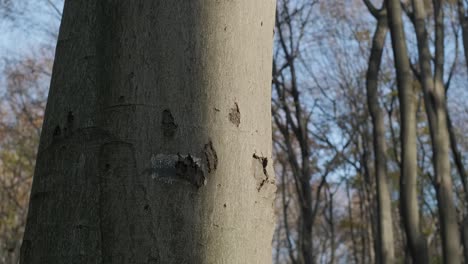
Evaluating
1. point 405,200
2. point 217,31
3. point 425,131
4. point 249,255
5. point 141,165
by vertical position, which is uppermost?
point 425,131

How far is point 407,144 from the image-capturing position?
7.36m

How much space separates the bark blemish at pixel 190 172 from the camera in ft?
4.25

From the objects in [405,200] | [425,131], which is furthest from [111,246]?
[425,131]

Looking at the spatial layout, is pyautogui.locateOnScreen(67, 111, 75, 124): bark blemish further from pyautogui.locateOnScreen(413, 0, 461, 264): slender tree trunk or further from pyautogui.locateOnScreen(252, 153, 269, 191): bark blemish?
pyautogui.locateOnScreen(413, 0, 461, 264): slender tree trunk

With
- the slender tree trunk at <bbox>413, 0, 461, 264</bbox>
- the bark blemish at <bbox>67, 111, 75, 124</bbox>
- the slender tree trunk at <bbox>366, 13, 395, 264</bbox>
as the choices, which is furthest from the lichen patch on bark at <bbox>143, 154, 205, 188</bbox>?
the slender tree trunk at <bbox>366, 13, 395, 264</bbox>

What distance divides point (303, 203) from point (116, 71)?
36.1 ft

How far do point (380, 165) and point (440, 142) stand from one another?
0.94 meters

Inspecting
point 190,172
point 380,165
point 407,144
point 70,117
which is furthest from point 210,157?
point 380,165

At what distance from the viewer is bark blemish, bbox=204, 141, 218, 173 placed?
1.31m

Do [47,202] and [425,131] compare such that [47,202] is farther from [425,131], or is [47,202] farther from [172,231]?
[425,131]

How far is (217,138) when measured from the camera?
4.37 feet

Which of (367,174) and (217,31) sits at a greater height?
(367,174)

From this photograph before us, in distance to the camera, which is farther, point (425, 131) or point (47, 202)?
point (425, 131)

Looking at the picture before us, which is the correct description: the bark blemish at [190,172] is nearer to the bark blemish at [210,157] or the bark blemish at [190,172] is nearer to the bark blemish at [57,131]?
the bark blemish at [210,157]
